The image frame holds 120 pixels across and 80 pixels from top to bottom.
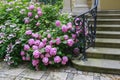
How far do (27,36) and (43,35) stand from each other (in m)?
0.35

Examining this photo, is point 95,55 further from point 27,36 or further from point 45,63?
point 27,36

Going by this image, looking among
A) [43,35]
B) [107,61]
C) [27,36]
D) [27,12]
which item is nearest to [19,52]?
[27,36]

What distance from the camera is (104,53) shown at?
2.88m

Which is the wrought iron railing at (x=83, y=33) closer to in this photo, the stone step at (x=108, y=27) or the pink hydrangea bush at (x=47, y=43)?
the pink hydrangea bush at (x=47, y=43)

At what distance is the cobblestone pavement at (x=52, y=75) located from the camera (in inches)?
97.7

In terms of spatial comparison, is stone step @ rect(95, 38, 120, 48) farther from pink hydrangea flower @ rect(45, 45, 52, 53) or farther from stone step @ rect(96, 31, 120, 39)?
pink hydrangea flower @ rect(45, 45, 52, 53)

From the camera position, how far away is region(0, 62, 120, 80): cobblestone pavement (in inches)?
97.7

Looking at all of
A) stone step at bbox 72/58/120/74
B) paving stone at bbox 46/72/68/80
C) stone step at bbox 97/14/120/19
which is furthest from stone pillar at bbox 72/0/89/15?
paving stone at bbox 46/72/68/80

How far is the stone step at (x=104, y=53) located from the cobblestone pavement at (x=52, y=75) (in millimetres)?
440

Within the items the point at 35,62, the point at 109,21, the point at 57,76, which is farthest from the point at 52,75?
the point at 109,21

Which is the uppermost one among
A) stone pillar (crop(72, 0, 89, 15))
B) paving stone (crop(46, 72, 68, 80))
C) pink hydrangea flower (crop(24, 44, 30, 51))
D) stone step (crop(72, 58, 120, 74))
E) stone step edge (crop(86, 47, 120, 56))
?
stone pillar (crop(72, 0, 89, 15))

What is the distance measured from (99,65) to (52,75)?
885mm

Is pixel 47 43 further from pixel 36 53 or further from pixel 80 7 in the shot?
pixel 80 7

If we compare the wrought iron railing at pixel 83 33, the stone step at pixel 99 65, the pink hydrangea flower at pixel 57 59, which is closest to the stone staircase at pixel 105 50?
the stone step at pixel 99 65
